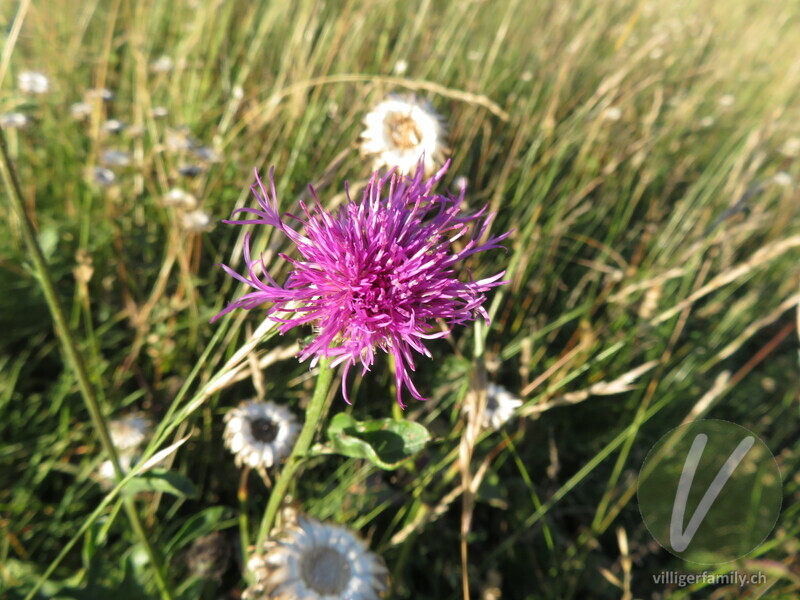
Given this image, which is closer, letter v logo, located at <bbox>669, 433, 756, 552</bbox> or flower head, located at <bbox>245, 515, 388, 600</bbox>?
flower head, located at <bbox>245, 515, 388, 600</bbox>

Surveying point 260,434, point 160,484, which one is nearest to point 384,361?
point 260,434

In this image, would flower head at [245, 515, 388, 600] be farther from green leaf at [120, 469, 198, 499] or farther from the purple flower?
the purple flower

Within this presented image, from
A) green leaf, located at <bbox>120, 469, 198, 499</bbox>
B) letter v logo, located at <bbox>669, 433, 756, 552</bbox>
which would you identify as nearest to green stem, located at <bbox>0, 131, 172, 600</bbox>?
green leaf, located at <bbox>120, 469, 198, 499</bbox>

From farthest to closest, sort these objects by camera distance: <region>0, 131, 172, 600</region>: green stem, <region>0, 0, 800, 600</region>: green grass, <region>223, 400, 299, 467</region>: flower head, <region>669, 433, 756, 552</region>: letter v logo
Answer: <region>669, 433, 756, 552</region>: letter v logo
<region>0, 0, 800, 600</region>: green grass
<region>223, 400, 299, 467</region>: flower head
<region>0, 131, 172, 600</region>: green stem

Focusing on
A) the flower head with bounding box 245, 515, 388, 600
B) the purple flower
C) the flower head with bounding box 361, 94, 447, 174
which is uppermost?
the flower head with bounding box 361, 94, 447, 174

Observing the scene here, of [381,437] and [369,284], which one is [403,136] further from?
[381,437]

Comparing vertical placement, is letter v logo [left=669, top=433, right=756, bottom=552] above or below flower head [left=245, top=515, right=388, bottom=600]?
below

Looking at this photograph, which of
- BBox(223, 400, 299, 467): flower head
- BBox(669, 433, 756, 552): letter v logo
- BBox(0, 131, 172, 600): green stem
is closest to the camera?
BBox(0, 131, 172, 600): green stem

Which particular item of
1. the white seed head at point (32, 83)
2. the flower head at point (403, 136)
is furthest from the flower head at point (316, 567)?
the white seed head at point (32, 83)
